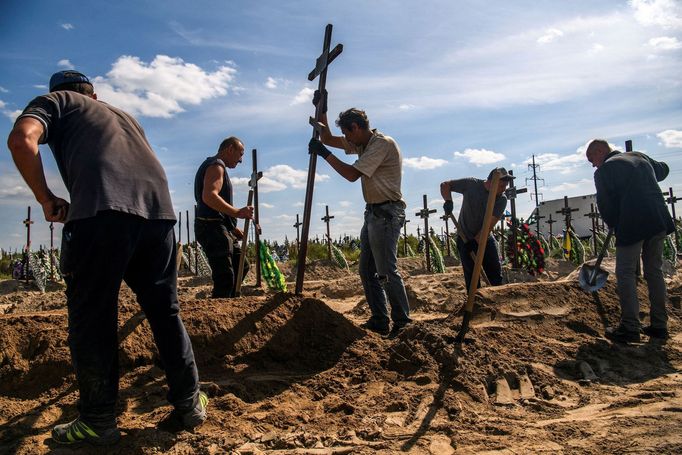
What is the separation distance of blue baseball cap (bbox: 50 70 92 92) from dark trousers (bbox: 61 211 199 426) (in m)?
0.77

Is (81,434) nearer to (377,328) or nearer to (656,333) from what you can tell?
(377,328)

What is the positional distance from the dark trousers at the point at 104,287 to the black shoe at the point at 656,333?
4323mm

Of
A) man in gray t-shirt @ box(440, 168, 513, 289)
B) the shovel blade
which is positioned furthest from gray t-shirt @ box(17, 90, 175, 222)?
the shovel blade

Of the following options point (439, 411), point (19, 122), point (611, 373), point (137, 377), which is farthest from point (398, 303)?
point (19, 122)

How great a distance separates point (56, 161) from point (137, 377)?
1.46 meters

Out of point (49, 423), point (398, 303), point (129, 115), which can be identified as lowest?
point (49, 423)

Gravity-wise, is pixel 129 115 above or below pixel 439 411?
above

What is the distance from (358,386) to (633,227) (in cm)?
315

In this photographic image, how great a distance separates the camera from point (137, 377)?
123 inches

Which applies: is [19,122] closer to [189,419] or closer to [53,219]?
[53,219]

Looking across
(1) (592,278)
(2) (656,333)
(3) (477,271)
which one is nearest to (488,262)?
(1) (592,278)

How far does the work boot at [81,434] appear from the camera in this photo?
2.25 m

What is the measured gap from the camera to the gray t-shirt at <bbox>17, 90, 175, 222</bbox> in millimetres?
2221

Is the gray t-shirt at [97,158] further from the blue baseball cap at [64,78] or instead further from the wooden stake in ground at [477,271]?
the wooden stake in ground at [477,271]
